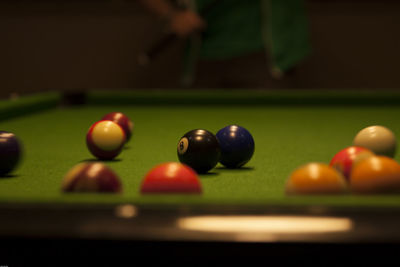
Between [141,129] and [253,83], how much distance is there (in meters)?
2.60

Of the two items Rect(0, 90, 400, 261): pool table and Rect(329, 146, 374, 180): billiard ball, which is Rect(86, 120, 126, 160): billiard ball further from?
Rect(329, 146, 374, 180): billiard ball

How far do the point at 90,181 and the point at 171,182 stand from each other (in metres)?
0.16

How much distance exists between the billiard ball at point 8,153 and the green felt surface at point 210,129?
0.11 feet

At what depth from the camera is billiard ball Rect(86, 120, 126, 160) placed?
194 cm

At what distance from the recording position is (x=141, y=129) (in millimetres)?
2756

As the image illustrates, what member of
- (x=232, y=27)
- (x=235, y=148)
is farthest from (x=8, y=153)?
(x=232, y=27)

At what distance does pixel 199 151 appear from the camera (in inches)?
66.5

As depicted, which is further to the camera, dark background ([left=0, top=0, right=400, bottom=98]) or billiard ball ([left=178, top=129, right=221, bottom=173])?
dark background ([left=0, top=0, right=400, bottom=98])

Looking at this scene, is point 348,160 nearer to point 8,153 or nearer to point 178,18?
point 8,153

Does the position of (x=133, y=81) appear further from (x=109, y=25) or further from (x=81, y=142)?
(x=81, y=142)

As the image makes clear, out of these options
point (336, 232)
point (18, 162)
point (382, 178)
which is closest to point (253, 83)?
point (18, 162)

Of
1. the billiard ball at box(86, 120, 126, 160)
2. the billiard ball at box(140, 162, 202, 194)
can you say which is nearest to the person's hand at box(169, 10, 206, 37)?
the billiard ball at box(86, 120, 126, 160)

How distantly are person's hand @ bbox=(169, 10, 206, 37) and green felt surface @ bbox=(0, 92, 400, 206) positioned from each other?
111 centimetres

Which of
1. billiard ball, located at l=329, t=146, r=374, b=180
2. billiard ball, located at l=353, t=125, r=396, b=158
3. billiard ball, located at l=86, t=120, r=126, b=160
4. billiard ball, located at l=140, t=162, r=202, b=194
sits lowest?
billiard ball, located at l=140, t=162, r=202, b=194
